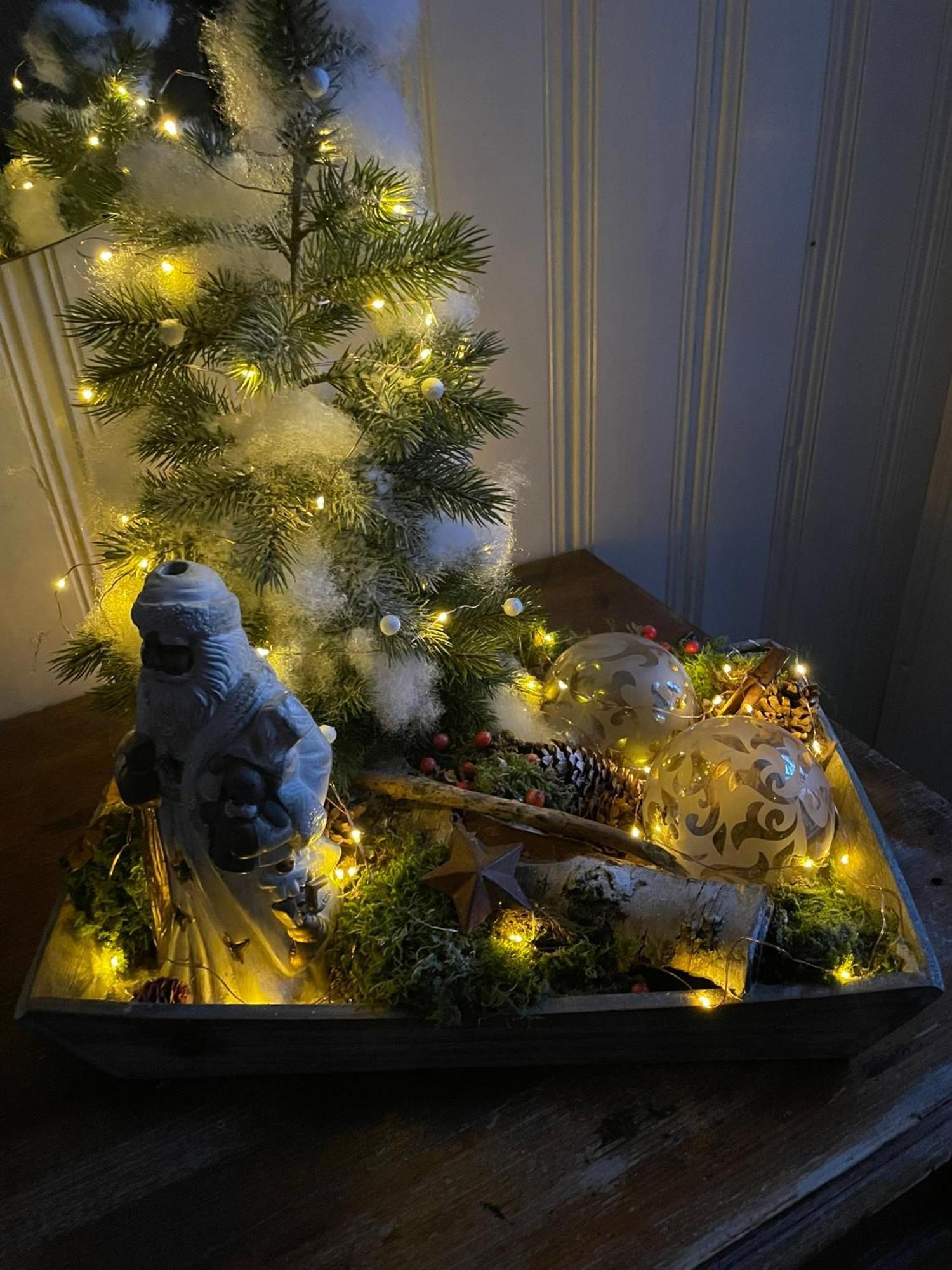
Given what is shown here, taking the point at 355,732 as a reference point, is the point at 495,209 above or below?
above

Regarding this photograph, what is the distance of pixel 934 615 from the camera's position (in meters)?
1.57

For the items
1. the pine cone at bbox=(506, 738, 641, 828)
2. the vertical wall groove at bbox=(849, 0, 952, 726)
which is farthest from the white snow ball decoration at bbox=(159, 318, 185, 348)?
the vertical wall groove at bbox=(849, 0, 952, 726)

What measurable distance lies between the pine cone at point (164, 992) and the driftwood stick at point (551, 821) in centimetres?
24

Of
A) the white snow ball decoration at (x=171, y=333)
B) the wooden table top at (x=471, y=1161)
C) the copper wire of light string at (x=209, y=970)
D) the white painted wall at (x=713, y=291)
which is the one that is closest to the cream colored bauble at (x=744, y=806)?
the wooden table top at (x=471, y=1161)

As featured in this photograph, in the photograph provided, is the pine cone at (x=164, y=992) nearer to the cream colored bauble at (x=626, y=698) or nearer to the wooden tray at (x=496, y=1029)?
the wooden tray at (x=496, y=1029)

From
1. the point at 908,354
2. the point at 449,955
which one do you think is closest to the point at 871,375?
the point at 908,354

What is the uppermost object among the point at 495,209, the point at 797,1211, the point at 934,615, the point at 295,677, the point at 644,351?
the point at 495,209

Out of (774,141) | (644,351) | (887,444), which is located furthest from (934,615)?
(774,141)

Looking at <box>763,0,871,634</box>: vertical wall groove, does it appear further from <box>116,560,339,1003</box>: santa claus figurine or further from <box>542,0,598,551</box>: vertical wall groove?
<box>116,560,339,1003</box>: santa claus figurine

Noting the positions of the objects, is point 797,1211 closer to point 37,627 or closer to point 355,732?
point 355,732

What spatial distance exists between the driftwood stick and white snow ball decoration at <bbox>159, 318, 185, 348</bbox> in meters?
0.42

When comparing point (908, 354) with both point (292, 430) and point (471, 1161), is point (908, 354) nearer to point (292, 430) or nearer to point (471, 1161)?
point (292, 430)

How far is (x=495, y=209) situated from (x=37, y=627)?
777 millimetres

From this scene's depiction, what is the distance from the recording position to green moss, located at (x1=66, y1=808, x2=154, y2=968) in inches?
29.0
